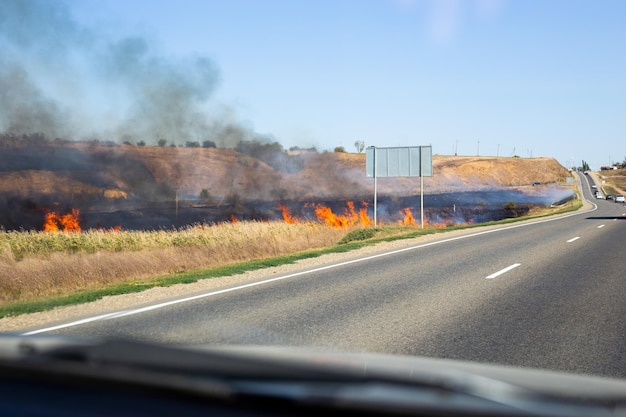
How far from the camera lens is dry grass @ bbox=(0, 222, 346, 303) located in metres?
13.0

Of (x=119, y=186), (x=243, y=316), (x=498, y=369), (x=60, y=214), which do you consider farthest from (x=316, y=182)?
(x=498, y=369)

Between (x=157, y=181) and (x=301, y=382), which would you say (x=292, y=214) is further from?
(x=301, y=382)

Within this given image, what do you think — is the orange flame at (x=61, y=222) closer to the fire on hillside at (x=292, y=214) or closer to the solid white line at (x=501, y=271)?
the fire on hillside at (x=292, y=214)

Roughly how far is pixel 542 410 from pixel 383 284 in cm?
942

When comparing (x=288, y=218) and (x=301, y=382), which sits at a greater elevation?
(x=301, y=382)

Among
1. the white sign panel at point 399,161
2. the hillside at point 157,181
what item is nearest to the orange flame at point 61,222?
the hillside at point 157,181

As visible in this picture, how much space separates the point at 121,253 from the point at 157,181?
46.5 m

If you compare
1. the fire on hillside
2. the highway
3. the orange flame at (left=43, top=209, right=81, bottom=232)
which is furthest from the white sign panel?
the highway

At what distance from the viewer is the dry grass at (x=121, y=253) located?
12977 mm

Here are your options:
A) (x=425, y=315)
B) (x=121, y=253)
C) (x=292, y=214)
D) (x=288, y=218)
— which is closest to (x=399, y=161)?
(x=288, y=218)

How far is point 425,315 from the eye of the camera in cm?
811

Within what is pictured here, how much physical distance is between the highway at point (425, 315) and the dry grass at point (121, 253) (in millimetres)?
4190

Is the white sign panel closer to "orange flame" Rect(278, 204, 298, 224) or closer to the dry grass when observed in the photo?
"orange flame" Rect(278, 204, 298, 224)

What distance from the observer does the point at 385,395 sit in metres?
1.78
